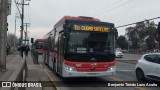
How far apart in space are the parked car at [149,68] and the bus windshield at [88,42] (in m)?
2.05

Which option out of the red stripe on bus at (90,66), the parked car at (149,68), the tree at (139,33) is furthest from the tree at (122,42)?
the red stripe on bus at (90,66)

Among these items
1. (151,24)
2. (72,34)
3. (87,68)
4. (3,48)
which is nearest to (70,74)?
(87,68)

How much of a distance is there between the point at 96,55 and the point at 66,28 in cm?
182

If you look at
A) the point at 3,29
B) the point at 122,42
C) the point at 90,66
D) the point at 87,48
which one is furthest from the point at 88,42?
the point at 122,42

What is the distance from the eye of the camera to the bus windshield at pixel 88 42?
1409 centimetres

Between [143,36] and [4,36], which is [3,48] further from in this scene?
[143,36]

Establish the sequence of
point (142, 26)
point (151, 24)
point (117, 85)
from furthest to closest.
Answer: point (142, 26), point (151, 24), point (117, 85)

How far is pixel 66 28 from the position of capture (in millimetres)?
14148

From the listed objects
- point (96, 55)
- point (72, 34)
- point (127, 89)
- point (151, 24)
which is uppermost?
point (151, 24)

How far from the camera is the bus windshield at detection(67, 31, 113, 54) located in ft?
46.2

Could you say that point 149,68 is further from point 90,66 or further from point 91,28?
point 91,28

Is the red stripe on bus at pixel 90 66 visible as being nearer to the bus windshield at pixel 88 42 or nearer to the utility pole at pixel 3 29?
the bus windshield at pixel 88 42

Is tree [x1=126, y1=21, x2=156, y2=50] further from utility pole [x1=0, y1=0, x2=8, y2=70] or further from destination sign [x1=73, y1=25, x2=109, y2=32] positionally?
destination sign [x1=73, y1=25, x2=109, y2=32]

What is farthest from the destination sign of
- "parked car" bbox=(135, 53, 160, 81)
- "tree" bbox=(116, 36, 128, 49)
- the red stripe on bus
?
"tree" bbox=(116, 36, 128, 49)
